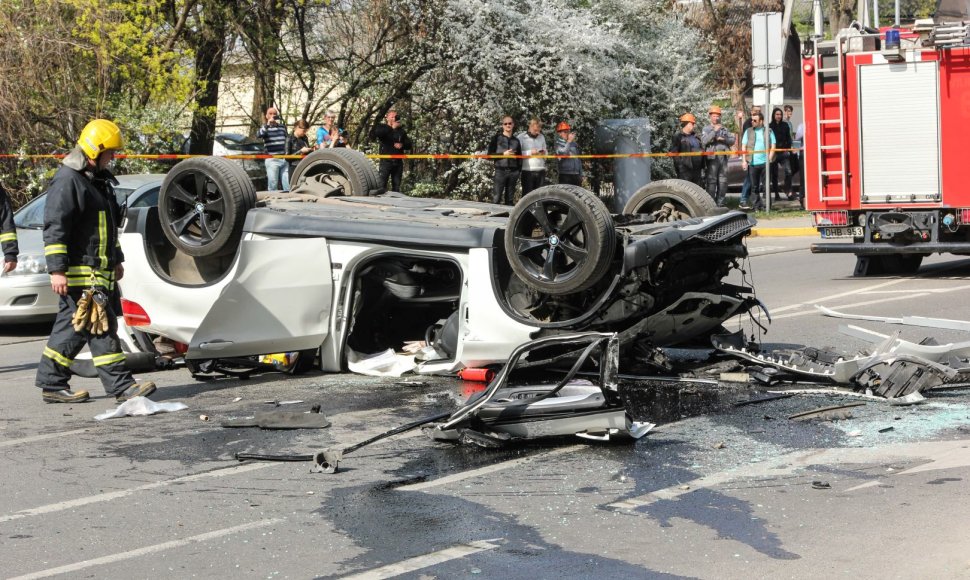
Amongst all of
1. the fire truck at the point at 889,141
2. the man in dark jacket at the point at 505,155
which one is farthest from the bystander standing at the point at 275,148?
the fire truck at the point at 889,141

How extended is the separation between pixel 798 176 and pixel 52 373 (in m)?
20.7

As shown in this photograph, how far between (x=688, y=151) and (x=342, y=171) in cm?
1321

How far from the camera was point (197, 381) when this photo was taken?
29.0 ft

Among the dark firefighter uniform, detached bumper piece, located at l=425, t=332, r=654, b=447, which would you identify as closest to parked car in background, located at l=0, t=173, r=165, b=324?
the dark firefighter uniform

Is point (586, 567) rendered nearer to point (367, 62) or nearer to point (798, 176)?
point (367, 62)

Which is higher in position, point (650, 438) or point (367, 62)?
point (367, 62)

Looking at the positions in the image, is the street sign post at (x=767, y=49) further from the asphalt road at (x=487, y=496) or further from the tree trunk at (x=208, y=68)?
the asphalt road at (x=487, y=496)

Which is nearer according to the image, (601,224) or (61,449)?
(61,449)

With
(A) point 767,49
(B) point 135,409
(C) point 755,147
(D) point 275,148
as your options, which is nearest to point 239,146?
(D) point 275,148

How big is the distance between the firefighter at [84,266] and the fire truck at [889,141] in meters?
8.86

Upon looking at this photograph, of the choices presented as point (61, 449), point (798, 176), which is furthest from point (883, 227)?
point (798, 176)

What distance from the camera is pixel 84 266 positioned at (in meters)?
7.94

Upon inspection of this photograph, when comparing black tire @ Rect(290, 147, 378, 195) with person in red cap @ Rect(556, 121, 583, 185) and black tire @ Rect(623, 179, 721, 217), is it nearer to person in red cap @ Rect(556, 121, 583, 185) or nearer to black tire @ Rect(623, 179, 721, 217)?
black tire @ Rect(623, 179, 721, 217)

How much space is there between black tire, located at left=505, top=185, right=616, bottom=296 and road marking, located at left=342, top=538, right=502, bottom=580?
2779 millimetres
